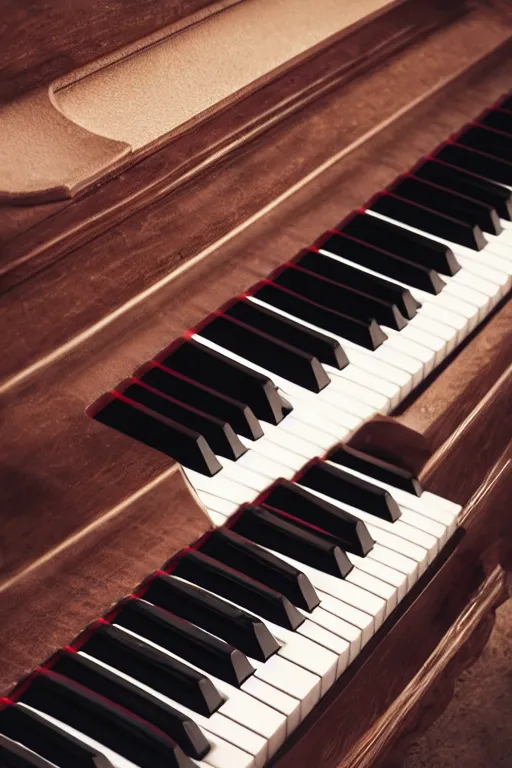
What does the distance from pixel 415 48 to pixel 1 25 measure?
1.03m

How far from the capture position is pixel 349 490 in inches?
69.3

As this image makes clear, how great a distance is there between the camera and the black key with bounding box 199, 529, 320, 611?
1.58 m

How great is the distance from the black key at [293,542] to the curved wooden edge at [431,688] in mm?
315

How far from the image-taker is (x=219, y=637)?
1.50 meters

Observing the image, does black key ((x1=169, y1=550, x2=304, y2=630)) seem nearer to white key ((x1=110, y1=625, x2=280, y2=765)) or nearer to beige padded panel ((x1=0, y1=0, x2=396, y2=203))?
white key ((x1=110, y1=625, x2=280, y2=765))

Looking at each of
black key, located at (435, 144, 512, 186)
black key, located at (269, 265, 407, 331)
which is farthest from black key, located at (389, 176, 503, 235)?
black key, located at (269, 265, 407, 331)

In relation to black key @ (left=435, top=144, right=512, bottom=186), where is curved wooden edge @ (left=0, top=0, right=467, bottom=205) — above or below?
above

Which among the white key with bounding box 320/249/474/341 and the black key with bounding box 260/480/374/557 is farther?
the white key with bounding box 320/249/474/341

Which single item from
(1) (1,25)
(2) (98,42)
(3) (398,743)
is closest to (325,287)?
(2) (98,42)

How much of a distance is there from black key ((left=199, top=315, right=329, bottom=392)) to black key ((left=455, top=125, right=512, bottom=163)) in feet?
2.80

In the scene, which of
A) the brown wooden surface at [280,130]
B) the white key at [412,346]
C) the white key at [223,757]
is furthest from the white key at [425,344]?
the white key at [223,757]

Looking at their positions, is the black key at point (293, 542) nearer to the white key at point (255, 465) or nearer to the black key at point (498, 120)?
the white key at point (255, 465)

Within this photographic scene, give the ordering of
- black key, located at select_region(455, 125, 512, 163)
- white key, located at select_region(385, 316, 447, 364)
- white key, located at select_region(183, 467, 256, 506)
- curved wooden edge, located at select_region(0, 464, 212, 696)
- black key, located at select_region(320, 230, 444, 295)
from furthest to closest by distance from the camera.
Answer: black key, located at select_region(455, 125, 512, 163)
black key, located at select_region(320, 230, 444, 295)
white key, located at select_region(385, 316, 447, 364)
white key, located at select_region(183, 467, 256, 506)
curved wooden edge, located at select_region(0, 464, 212, 696)

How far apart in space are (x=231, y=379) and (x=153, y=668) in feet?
1.69
